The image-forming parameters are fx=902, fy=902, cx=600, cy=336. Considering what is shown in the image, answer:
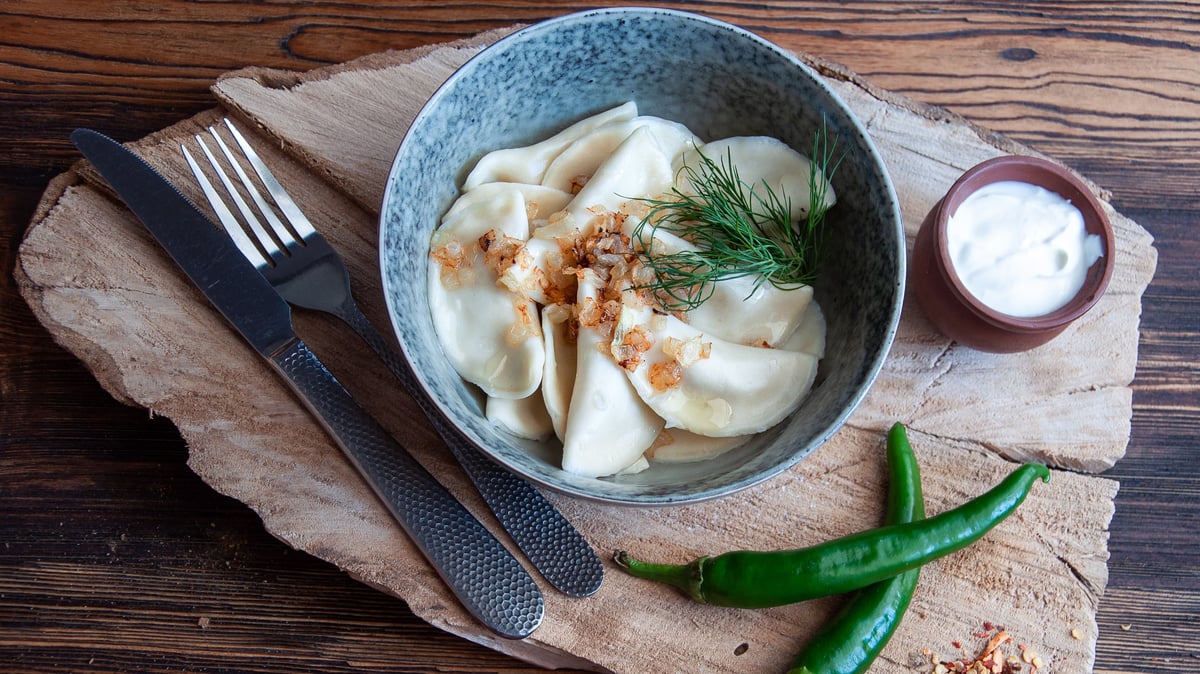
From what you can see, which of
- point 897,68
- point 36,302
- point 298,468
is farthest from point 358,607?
point 897,68

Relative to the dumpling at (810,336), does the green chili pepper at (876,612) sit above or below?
below

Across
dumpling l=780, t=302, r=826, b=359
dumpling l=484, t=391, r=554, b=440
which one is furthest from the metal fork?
dumpling l=780, t=302, r=826, b=359

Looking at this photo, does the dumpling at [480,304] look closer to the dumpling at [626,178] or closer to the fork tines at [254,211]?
the dumpling at [626,178]

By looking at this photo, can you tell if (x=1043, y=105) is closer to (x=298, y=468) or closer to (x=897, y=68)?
(x=897, y=68)

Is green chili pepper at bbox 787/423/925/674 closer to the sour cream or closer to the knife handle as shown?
the sour cream

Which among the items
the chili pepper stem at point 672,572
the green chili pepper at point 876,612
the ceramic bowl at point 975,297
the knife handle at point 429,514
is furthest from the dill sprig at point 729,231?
the knife handle at point 429,514

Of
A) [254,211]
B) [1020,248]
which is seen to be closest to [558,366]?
[254,211]
